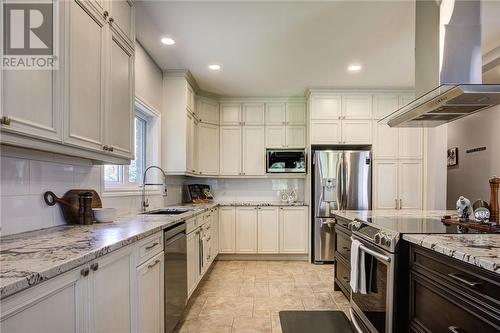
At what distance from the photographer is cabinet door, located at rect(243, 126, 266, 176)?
200 inches

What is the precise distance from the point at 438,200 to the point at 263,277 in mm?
2713

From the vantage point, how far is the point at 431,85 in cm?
227

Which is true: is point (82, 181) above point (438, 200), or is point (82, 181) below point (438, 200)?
above

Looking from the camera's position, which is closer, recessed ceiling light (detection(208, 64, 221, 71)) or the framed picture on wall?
recessed ceiling light (detection(208, 64, 221, 71))

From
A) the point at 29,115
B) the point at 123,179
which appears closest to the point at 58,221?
the point at 29,115

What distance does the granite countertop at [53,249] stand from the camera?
3.07ft

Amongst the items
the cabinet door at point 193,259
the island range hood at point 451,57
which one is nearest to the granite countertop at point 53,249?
the cabinet door at point 193,259

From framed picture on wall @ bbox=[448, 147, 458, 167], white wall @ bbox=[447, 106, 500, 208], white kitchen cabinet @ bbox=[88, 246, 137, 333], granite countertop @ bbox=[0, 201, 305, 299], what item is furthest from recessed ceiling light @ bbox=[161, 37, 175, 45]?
framed picture on wall @ bbox=[448, 147, 458, 167]

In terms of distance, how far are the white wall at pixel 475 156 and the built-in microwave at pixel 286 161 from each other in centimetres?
284

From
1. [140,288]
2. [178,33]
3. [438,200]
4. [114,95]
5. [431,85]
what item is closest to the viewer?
[140,288]

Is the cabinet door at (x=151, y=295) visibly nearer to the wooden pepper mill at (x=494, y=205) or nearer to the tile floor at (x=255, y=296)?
the tile floor at (x=255, y=296)

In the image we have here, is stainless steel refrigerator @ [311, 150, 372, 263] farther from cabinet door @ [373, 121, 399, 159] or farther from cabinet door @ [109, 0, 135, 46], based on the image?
cabinet door @ [109, 0, 135, 46]

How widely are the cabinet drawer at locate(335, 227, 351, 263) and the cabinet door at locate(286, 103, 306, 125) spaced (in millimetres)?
2304

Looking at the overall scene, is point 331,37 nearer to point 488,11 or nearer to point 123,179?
point 488,11
